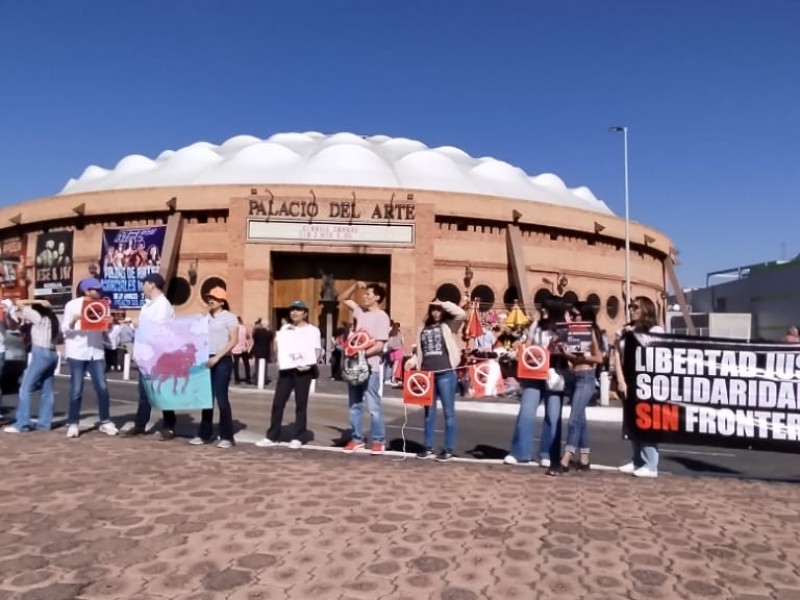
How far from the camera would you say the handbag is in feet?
23.1

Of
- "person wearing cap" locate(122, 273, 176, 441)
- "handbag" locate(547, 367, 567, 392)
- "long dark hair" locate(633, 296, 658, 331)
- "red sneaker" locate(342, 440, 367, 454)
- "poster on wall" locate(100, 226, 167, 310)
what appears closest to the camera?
"handbag" locate(547, 367, 567, 392)

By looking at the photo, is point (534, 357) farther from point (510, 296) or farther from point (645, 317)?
point (510, 296)

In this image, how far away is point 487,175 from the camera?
127 feet

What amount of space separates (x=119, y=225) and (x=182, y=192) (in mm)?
4274

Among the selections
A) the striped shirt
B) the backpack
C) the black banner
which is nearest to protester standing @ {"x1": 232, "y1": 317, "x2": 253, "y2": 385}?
the striped shirt

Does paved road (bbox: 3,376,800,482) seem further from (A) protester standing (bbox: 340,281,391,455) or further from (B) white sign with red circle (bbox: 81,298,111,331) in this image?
(B) white sign with red circle (bbox: 81,298,111,331)

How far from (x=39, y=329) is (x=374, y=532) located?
5970mm

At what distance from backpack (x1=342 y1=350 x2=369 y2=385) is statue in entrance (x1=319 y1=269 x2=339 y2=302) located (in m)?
21.7

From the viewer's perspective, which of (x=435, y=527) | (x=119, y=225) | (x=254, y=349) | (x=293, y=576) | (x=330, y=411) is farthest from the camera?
(x=119, y=225)

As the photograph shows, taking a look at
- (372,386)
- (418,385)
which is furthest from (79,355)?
(418,385)

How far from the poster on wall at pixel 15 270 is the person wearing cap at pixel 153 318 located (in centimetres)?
3001

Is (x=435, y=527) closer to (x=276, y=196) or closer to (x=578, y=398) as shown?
(x=578, y=398)

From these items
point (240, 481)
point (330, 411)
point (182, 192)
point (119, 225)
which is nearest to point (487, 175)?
point (182, 192)

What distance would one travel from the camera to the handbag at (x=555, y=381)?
7.04m
